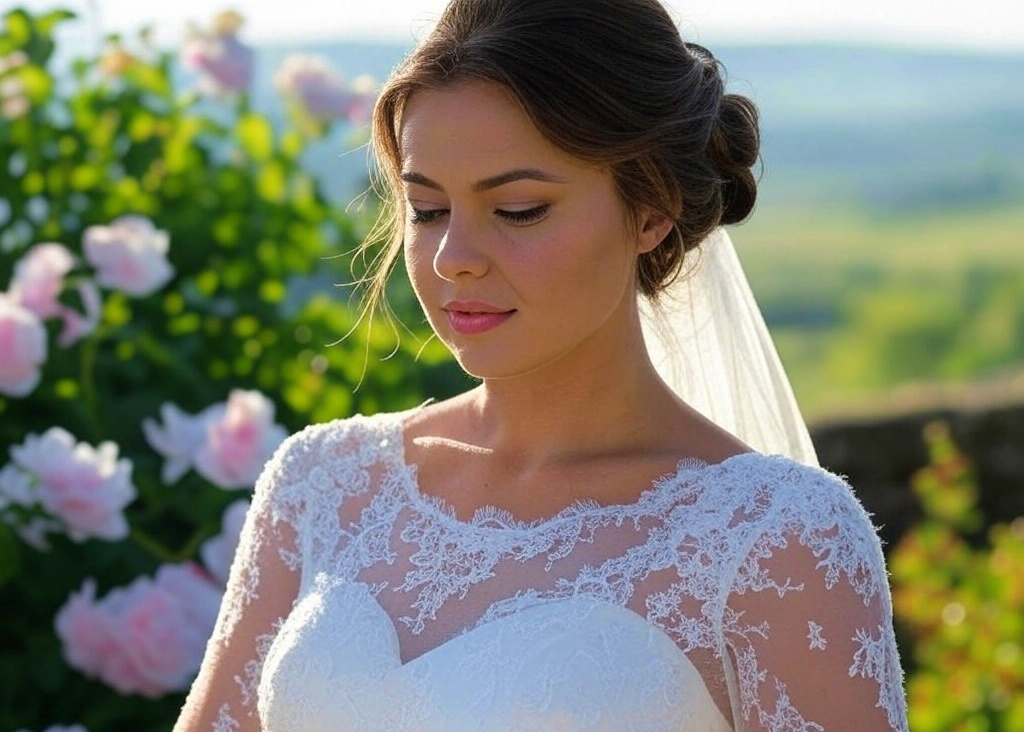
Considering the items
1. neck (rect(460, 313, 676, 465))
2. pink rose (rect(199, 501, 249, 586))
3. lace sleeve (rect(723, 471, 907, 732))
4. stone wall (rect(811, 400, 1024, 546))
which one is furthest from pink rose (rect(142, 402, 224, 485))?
stone wall (rect(811, 400, 1024, 546))

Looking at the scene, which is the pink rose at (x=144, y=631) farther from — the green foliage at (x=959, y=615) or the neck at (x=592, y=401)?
the green foliage at (x=959, y=615)

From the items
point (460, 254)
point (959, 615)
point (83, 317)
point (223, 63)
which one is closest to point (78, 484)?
point (83, 317)

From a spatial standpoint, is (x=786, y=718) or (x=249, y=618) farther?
(x=249, y=618)


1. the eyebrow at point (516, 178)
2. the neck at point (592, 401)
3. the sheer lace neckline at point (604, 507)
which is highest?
the eyebrow at point (516, 178)

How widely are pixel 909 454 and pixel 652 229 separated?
15.4 ft

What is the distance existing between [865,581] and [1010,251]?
14.3 m

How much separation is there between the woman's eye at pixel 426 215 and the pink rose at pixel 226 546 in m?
1.44

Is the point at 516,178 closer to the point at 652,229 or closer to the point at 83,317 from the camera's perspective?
the point at 652,229

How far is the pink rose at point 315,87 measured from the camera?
4.87 meters

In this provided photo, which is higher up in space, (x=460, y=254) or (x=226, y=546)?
(x=460, y=254)

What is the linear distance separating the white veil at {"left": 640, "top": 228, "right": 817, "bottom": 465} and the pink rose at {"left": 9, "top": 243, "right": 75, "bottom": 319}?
5.41 ft

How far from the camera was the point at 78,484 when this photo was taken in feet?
11.7

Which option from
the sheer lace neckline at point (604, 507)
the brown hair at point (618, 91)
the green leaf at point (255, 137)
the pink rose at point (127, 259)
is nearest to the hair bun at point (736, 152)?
the brown hair at point (618, 91)

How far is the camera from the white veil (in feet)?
9.51
